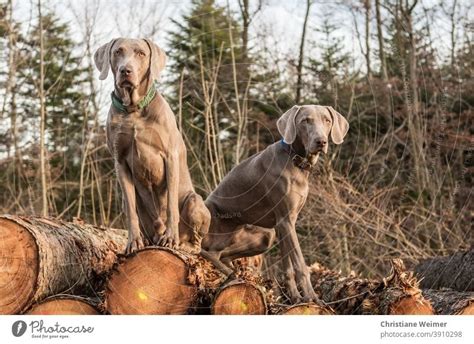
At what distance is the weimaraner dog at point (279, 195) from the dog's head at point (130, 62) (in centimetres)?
105

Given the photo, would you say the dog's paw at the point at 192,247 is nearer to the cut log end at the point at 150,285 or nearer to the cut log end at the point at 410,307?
the cut log end at the point at 150,285

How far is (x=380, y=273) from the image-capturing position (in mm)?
9297

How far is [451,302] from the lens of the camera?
5586mm

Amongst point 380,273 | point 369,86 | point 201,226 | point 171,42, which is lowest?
point 380,273

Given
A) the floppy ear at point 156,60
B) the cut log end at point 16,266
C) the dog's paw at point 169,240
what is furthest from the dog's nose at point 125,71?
the cut log end at point 16,266

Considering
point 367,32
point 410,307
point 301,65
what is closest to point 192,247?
point 410,307

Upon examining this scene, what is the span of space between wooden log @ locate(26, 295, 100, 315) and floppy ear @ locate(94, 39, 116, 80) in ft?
4.87

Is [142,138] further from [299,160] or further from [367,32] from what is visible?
[367,32]

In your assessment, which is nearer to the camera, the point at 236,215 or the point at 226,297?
the point at 226,297

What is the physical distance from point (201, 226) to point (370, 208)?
10.1 ft

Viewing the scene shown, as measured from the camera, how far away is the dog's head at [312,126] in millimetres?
5484

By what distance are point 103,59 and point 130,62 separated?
0.32 meters
